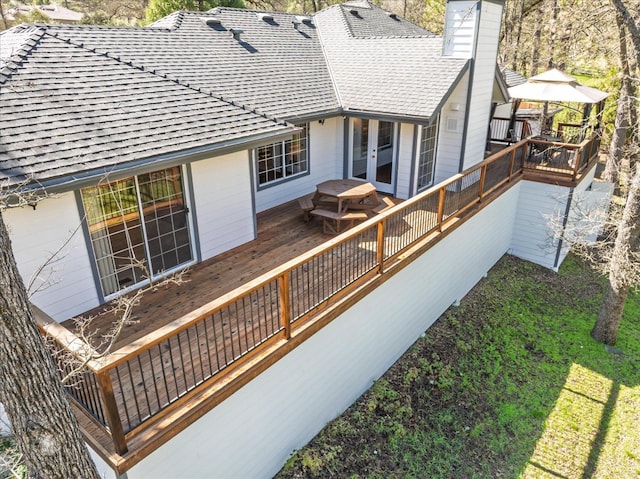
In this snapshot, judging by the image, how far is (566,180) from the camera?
1134 cm

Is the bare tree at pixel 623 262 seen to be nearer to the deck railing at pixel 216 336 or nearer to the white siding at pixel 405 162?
the deck railing at pixel 216 336

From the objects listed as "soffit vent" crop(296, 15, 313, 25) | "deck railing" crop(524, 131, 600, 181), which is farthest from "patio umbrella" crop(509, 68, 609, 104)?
"soffit vent" crop(296, 15, 313, 25)

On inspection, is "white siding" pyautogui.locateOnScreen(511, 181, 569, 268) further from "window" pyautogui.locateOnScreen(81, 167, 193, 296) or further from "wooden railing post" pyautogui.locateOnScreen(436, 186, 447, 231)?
"window" pyautogui.locateOnScreen(81, 167, 193, 296)

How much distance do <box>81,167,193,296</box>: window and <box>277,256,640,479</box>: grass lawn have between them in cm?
355

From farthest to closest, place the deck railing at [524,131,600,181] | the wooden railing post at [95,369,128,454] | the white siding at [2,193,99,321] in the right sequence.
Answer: the deck railing at [524,131,600,181], the white siding at [2,193,99,321], the wooden railing post at [95,369,128,454]

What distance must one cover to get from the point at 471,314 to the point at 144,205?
7216 millimetres

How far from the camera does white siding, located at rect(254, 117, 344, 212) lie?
1002 centimetres

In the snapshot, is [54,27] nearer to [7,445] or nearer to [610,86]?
[7,445]

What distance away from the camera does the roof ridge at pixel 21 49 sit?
6376 millimetres

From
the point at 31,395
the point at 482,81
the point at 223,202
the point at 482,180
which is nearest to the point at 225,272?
the point at 223,202

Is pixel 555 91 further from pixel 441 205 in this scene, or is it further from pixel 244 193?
pixel 244 193

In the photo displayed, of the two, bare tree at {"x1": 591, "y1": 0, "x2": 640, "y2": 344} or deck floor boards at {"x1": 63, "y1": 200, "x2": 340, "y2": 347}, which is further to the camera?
bare tree at {"x1": 591, "y1": 0, "x2": 640, "y2": 344}

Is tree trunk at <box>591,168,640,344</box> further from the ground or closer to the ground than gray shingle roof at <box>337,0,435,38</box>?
closer to the ground

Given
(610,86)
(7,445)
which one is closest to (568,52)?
(610,86)
